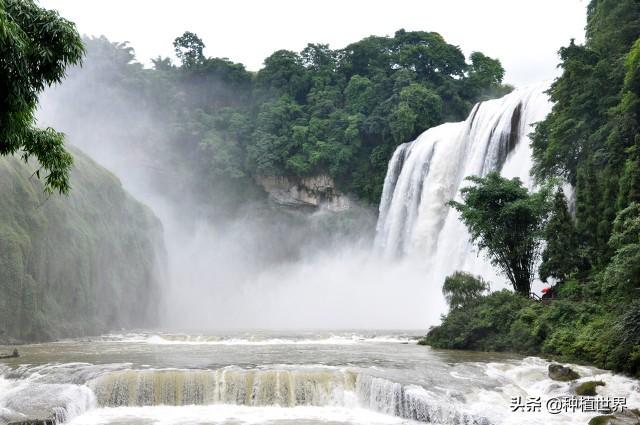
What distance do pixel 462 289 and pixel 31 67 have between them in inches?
809

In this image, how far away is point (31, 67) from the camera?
11.1 m

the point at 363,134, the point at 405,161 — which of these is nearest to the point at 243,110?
the point at 363,134

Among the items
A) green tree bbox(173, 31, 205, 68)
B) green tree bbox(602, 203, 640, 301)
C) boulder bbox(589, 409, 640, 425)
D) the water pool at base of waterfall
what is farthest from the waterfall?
green tree bbox(173, 31, 205, 68)

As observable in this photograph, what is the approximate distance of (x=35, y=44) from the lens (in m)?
11.0

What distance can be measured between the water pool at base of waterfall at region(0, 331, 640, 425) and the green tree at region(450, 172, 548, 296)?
6.88 metres

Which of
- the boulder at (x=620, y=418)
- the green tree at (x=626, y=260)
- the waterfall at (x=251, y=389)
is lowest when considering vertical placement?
the boulder at (x=620, y=418)

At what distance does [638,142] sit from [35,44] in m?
20.4

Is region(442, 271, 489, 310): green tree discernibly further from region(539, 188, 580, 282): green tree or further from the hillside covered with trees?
region(539, 188, 580, 282): green tree

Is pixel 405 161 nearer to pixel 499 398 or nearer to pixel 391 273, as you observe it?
pixel 391 273

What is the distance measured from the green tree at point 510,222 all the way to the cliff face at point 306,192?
3350cm

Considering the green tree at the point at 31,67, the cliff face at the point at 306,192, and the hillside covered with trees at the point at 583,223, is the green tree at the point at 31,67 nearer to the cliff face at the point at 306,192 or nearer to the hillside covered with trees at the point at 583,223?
the hillside covered with trees at the point at 583,223

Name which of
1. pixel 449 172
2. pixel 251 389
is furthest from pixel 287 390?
pixel 449 172

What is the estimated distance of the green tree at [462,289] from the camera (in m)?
27.3

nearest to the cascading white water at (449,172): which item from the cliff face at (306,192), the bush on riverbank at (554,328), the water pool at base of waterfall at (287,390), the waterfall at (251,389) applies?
the bush on riverbank at (554,328)
